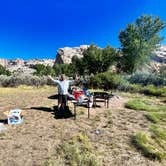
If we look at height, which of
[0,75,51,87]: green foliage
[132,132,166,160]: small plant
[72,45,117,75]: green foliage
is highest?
Answer: [72,45,117,75]: green foliage

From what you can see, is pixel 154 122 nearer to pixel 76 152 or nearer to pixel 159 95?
pixel 76 152

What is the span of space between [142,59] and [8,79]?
18.8 meters

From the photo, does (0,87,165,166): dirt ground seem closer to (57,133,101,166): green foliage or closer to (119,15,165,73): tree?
(57,133,101,166): green foliage

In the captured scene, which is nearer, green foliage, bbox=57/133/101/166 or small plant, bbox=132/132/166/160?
green foliage, bbox=57/133/101/166

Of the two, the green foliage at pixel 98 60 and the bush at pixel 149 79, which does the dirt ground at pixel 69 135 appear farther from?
the green foliage at pixel 98 60

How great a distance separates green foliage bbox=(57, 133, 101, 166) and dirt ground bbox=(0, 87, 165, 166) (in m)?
0.18

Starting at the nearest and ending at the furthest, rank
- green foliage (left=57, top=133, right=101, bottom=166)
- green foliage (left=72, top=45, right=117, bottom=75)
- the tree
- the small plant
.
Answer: green foliage (left=57, top=133, right=101, bottom=166), the small plant, the tree, green foliage (left=72, top=45, right=117, bottom=75)

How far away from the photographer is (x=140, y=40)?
32531 mm

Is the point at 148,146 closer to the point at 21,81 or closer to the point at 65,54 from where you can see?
the point at 21,81

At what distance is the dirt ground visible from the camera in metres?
4.97

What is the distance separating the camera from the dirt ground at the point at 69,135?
196 inches

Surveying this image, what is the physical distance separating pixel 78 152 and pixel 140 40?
29458 millimetres

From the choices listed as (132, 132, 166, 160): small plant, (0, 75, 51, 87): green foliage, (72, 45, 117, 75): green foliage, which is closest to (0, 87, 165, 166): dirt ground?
(132, 132, 166, 160): small plant

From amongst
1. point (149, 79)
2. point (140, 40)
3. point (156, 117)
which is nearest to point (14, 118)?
point (156, 117)
